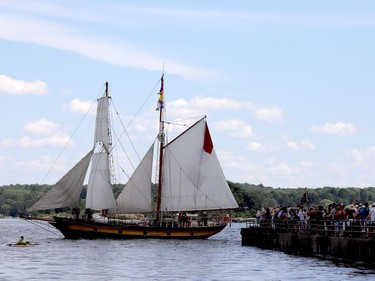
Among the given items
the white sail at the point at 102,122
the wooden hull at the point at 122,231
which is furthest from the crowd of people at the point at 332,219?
the white sail at the point at 102,122

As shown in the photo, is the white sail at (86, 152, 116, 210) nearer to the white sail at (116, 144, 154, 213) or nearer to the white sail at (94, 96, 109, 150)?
the white sail at (116, 144, 154, 213)

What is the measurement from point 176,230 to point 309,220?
42.1 metres

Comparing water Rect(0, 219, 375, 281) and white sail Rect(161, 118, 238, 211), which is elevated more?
white sail Rect(161, 118, 238, 211)

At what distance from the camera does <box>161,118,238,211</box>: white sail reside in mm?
104125

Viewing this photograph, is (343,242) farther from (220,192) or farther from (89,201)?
(89,201)

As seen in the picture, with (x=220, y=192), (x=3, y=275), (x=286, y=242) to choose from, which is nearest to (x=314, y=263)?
(x=286, y=242)

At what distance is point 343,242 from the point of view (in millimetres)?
58281

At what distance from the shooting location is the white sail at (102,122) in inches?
4466

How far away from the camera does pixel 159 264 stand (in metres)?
67.4

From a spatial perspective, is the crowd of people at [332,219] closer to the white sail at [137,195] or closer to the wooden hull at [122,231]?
the wooden hull at [122,231]

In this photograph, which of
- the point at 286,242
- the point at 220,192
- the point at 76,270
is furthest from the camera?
the point at 220,192

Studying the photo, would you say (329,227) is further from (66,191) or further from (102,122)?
(102,122)

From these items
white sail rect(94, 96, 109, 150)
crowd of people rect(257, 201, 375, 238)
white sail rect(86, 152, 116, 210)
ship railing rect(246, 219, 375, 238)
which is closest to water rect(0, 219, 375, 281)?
ship railing rect(246, 219, 375, 238)

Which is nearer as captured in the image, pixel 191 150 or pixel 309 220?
pixel 309 220
